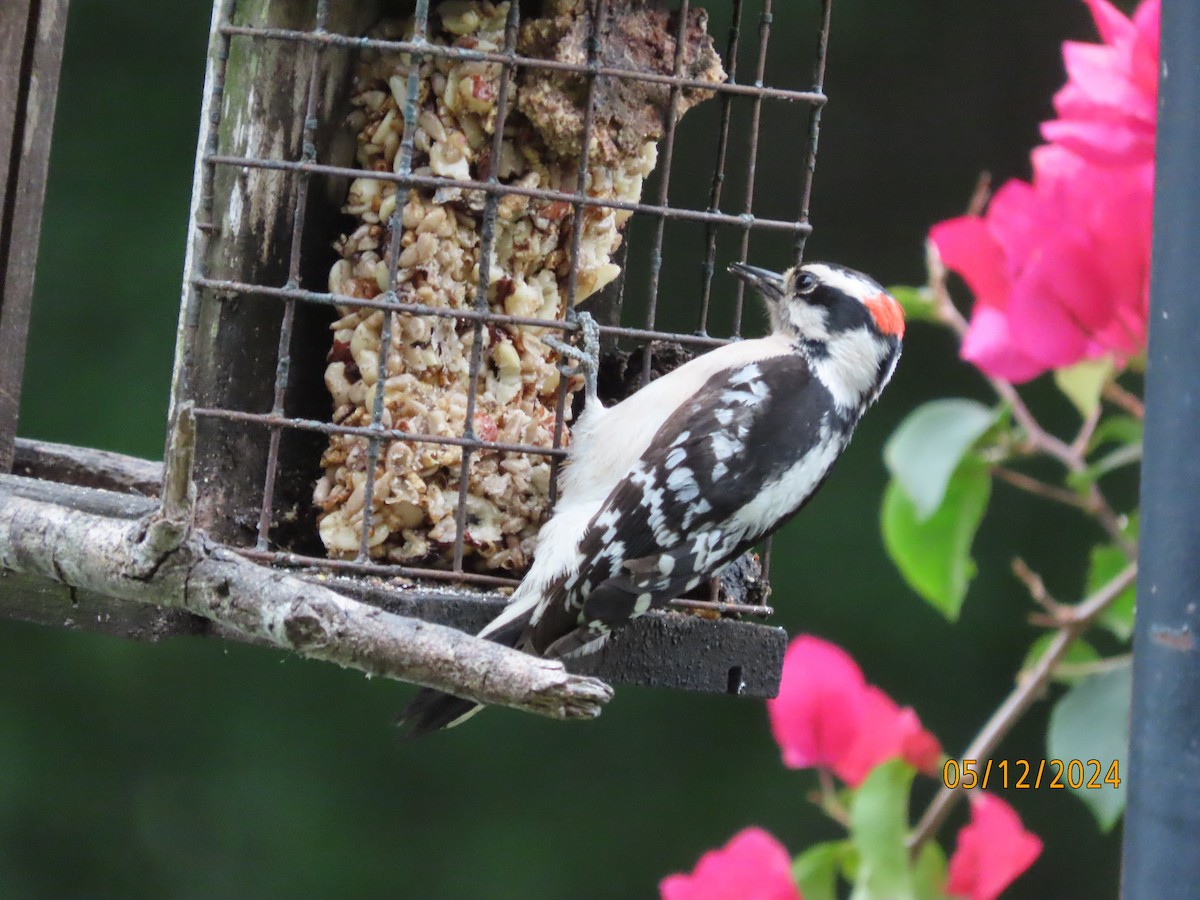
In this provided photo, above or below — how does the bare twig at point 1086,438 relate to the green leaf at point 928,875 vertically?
above

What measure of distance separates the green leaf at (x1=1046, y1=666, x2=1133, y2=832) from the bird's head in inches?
65.3

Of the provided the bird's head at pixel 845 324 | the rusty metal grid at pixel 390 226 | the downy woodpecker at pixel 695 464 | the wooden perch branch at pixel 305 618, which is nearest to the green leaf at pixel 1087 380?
the wooden perch branch at pixel 305 618

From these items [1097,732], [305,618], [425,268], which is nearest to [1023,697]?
[1097,732]

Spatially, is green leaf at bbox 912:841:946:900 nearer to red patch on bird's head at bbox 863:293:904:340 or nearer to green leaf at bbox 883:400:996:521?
green leaf at bbox 883:400:996:521

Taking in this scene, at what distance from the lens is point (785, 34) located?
4590 mm

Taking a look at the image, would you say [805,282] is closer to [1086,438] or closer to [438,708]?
[438,708]

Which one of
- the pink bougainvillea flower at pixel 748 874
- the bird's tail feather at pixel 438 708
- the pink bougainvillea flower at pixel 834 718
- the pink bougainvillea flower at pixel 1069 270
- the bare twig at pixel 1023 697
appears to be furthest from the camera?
the bird's tail feather at pixel 438 708

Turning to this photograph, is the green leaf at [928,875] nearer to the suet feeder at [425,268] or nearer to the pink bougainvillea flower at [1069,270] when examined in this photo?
the pink bougainvillea flower at [1069,270]

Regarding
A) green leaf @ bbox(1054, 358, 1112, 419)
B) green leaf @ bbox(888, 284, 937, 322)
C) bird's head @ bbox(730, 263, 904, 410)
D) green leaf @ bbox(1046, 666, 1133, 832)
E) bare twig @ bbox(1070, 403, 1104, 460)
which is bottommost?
green leaf @ bbox(1046, 666, 1133, 832)

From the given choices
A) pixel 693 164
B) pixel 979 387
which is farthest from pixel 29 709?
pixel 979 387

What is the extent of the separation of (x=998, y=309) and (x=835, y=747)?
1.15 feet

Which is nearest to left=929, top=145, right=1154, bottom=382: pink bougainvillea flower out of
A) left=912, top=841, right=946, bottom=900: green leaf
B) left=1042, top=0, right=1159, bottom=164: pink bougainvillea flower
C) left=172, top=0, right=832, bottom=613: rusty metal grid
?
left=1042, top=0, right=1159, bottom=164: pink bougainvillea flower

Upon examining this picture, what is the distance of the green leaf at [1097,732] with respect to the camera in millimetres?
686

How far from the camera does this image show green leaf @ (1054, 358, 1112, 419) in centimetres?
77
